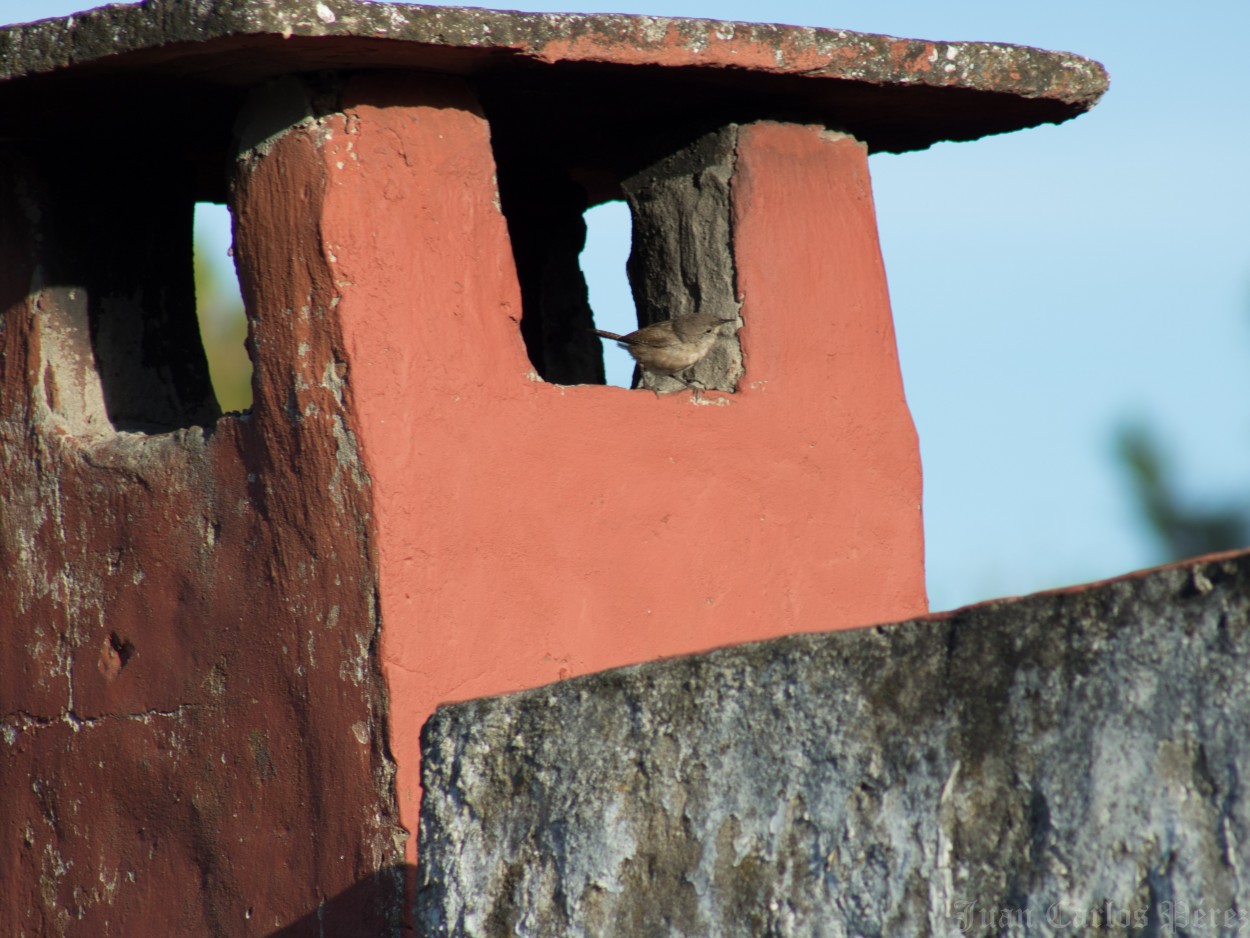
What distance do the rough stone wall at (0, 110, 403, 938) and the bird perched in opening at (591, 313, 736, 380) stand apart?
124 cm

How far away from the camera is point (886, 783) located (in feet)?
9.03

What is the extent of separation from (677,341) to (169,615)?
1704mm

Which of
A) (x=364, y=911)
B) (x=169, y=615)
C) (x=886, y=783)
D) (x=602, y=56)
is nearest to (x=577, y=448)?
(x=602, y=56)

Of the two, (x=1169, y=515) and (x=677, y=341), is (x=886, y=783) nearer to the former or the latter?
(x=677, y=341)

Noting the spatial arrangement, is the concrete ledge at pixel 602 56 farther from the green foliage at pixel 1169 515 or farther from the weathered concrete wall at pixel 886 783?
the green foliage at pixel 1169 515

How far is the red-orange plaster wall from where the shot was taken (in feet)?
14.5

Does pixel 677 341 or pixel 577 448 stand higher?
pixel 677 341

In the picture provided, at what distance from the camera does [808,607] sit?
16.8ft

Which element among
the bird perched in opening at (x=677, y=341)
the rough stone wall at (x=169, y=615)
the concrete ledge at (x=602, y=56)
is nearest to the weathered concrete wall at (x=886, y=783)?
the rough stone wall at (x=169, y=615)

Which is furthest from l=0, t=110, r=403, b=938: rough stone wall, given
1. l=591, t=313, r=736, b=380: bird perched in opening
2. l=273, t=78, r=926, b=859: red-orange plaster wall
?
l=591, t=313, r=736, b=380: bird perched in opening

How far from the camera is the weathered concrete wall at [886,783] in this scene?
8.02ft

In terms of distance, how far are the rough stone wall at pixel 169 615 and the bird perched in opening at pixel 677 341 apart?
4.08 feet

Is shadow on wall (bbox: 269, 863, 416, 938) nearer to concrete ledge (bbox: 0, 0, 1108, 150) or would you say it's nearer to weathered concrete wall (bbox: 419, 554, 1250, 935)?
weathered concrete wall (bbox: 419, 554, 1250, 935)

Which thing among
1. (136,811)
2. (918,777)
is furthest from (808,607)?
(918,777)
